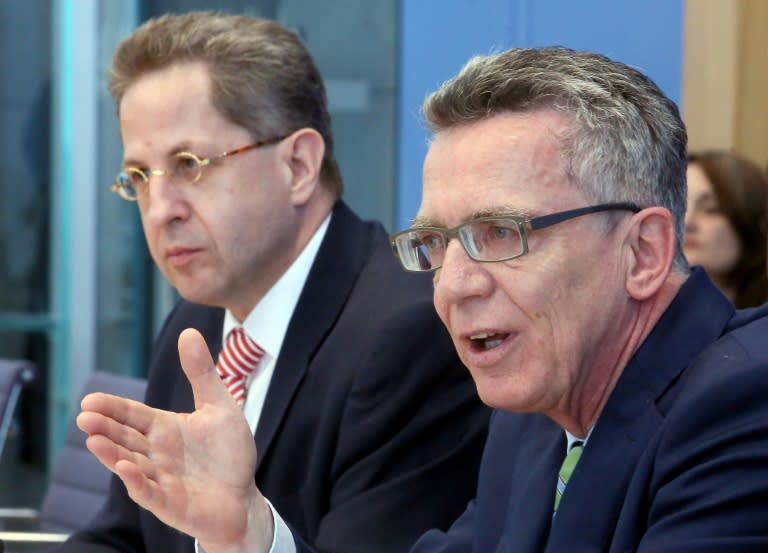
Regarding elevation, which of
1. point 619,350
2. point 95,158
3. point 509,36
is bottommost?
point 95,158

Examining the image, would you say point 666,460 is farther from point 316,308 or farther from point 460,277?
point 316,308

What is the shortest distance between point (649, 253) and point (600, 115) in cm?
19

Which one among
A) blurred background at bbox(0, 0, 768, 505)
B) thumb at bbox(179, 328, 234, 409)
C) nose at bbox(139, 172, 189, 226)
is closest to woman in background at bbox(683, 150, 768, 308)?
blurred background at bbox(0, 0, 768, 505)

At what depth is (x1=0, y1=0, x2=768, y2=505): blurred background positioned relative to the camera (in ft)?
17.3

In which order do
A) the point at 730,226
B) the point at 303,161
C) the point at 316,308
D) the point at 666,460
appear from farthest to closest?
the point at 730,226 → the point at 303,161 → the point at 316,308 → the point at 666,460

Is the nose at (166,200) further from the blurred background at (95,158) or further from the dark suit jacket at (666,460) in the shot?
the blurred background at (95,158)

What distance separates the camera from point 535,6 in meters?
4.73

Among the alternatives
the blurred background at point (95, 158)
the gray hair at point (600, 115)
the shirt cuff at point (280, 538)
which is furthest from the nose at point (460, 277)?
the blurred background at point (95, 158)

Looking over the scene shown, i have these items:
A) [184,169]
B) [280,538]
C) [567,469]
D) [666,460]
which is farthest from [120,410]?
[184,169]

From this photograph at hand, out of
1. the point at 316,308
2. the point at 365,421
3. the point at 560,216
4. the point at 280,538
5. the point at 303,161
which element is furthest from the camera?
the point at 303,161

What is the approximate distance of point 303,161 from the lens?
2635mm

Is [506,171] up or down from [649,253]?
up

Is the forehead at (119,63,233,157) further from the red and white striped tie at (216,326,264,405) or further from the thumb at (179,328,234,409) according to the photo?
the thumb at (179,328,234,409)

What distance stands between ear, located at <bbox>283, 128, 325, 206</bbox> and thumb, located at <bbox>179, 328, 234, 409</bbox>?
2.77 ft
